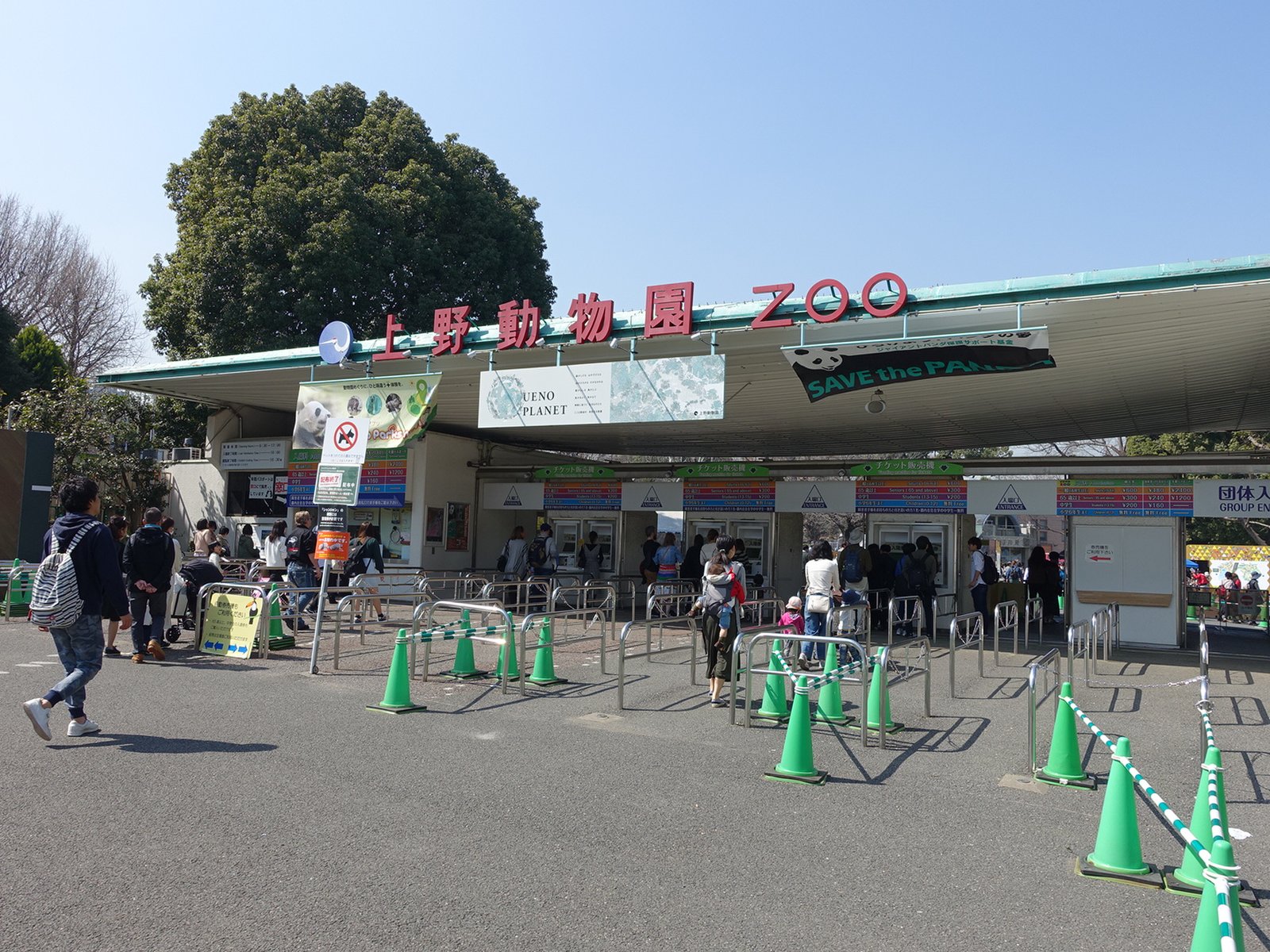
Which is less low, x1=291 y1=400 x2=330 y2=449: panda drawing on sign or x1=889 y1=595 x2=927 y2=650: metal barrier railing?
x1=291 y1=400 x2=330 y2=449: panda drawing on sign

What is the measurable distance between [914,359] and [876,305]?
1.02 meters

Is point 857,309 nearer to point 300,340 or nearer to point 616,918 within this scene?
point 616,918

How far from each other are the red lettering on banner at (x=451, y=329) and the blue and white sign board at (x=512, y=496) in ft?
23.4

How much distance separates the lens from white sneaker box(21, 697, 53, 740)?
609 centimetres

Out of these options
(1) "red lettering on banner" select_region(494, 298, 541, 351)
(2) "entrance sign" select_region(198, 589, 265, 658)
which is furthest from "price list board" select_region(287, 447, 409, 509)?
(2) "entrance sign" select_region(198, 589, 265, 658)

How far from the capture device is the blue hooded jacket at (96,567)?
6.46m

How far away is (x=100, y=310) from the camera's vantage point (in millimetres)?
37094

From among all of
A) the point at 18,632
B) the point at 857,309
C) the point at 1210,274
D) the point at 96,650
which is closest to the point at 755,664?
the point at 857,309

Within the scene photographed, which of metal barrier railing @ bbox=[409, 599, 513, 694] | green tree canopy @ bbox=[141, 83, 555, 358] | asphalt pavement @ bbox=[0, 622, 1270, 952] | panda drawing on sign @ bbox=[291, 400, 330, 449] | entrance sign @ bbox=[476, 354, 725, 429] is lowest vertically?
asphalt pavement @ bbox=[0, 622, 1270, 952]

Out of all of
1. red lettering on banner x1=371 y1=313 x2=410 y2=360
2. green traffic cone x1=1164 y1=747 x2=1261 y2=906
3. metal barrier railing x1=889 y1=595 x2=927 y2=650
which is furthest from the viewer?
red lettering on banner x1=371 y1=313 x2=410 y2=360

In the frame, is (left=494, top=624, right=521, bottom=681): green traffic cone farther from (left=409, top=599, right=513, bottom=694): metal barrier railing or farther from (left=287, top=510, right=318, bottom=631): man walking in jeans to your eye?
(left=287, top=510, right=318, bottom=631): man walking in jeans

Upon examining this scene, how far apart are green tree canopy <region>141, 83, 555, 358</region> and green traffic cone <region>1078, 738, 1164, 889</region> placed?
2129 cm

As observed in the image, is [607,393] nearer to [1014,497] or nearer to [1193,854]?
[1014,497]

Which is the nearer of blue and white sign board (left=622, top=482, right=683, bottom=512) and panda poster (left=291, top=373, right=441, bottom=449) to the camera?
panda poster (left=291, top=373, right=441, bottom=449)
